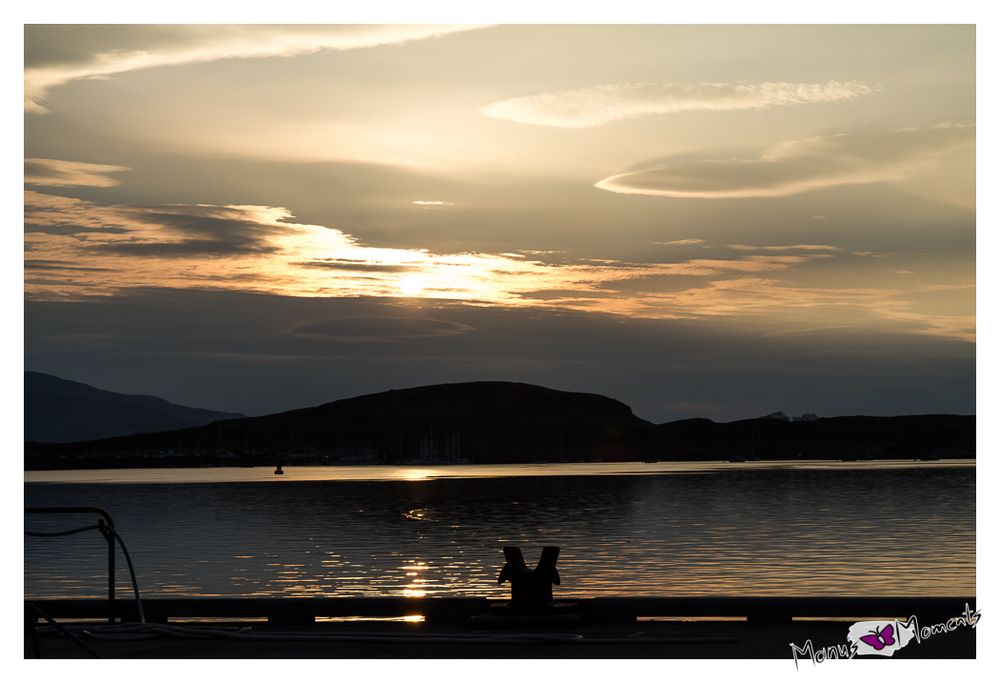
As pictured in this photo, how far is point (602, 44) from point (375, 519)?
73.9m

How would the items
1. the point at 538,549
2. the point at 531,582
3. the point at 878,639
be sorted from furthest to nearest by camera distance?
the point at 538,549
the point at 531,582
the point at 878,639

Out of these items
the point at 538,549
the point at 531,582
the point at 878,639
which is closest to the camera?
the point at 878,639

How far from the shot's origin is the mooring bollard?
14.1 metres

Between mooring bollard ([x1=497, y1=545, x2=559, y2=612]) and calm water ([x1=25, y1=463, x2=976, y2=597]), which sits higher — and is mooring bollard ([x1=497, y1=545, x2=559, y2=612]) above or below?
above

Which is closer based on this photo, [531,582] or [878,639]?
[878,639]

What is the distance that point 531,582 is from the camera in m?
14.2

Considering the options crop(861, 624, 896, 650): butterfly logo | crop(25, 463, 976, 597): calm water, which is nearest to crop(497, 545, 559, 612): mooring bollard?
crop(861, 624, 896, 650): butterfly logo

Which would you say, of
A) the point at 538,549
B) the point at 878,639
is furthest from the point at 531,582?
the point at 538,549

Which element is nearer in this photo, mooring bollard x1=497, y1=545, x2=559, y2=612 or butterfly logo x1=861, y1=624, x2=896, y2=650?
butterfly logo x1=861, y1=624, x2=896, y2=650

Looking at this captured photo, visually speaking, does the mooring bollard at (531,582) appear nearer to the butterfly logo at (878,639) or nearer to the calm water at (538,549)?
the butterfly logo at (878,639)

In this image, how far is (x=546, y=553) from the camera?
1438cm

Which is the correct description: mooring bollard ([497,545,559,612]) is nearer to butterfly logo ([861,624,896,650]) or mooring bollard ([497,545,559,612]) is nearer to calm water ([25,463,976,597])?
butterfly logo ([861,624,896,650])

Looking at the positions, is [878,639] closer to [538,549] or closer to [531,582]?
[531,582]
